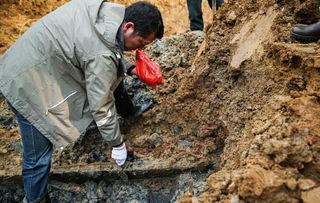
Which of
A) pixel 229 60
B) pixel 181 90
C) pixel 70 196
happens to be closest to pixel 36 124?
pixel 70 196

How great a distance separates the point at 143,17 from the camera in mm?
2012

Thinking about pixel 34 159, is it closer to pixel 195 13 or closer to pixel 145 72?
pixel 145 72

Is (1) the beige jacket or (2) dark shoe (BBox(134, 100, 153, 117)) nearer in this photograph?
(1) the beige jacket

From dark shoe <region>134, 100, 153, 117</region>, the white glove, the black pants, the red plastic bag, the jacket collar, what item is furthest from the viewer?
the black pants

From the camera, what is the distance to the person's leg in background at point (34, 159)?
2.19 metres

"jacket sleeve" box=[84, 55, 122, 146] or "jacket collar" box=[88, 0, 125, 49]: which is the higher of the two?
"jacket collar" box=[88, 0, 125, 49]

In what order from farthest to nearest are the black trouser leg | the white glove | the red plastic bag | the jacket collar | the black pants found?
the black pants < the black trouser leg < the red plastic bag < the white glove < the jacket collar

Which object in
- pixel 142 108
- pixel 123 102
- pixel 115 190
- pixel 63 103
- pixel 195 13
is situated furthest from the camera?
pixel 195 13

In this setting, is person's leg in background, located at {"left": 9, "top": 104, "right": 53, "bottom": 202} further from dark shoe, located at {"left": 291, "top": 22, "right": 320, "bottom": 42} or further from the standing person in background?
dark shoe, located at {"left": 291, "top": 22, "right": 320, "bottom": 42}

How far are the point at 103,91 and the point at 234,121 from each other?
0.93 metres

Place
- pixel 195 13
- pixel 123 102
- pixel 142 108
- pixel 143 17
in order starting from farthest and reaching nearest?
pixel 195 13, pixel 142 108, pixel 123 102, pixel 143 17

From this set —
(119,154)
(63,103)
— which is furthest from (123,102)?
(63,103)

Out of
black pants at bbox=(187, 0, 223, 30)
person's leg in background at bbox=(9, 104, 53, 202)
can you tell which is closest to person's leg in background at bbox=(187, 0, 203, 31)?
black pants at bbox=(187, 0, 223, 30)

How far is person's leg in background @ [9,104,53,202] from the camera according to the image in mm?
2191
